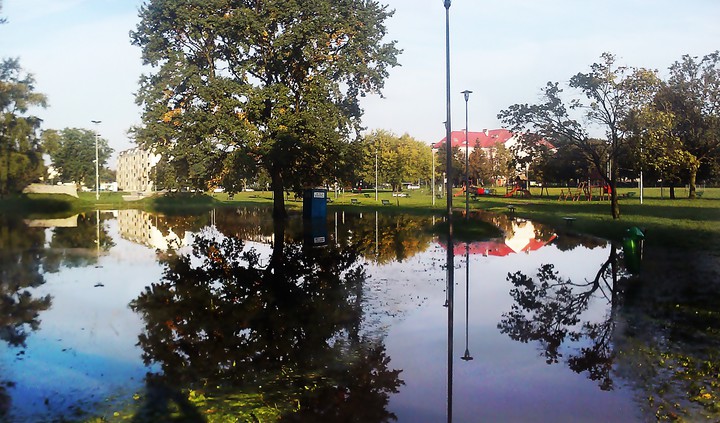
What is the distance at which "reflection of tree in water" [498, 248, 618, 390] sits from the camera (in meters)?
7.51

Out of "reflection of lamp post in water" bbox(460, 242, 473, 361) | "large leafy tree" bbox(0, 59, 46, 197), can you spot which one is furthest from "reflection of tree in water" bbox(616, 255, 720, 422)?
"large leafy tree" bbox(0, 59, 46, 197)

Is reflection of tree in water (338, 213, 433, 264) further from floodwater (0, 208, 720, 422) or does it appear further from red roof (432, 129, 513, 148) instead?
red roof (432, 129, 513, 148)

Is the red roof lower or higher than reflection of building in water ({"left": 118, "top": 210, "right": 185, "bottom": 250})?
higher

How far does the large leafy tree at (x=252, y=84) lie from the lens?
33625mm

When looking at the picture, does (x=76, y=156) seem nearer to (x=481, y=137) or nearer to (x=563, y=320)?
(x=481, y=137)

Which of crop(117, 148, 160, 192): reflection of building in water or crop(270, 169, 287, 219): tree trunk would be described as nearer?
crop(270, 169, 287, 219): tree trunk

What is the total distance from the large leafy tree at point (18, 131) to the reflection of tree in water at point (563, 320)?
45.0m

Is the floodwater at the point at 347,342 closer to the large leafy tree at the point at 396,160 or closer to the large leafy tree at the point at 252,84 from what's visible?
the large leafy tree at the point at 252,84

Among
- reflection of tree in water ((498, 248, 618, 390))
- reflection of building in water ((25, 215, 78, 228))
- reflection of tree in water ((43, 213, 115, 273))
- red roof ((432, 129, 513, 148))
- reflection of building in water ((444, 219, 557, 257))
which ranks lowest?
reflection of tree in water ((498, 248, 618, 390))

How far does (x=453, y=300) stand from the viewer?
452 inches

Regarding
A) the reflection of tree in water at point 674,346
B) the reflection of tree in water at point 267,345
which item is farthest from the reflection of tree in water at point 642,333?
the reflection of tree in water at point 267,345

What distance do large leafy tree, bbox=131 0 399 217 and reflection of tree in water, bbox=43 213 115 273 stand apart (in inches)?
281

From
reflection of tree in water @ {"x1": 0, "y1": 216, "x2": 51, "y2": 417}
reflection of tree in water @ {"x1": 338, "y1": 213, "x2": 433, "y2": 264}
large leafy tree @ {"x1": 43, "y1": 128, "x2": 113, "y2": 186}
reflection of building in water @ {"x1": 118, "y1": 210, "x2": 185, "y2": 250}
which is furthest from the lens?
large leafy tree @ {"x1": 43, "y1": 128, "x2": 113, "y2": 186}

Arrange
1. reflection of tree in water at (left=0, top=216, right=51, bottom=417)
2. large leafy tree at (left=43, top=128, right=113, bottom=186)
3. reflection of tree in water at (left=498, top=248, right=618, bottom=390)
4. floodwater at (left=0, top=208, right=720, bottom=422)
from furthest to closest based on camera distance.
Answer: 1. large leafy tree at (left=43, top=128, right=113, bottom=186)
2. reflection of tree in water at (left=0, top=216, right=51, bottom=417)
3. reflection of tree in water at (left=498, top=248, right=618, bottom=390)
4. floodwater at (left=0, top=208, right=720, bottom=422)
